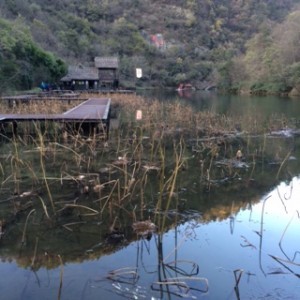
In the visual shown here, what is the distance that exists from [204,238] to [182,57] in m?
73.7

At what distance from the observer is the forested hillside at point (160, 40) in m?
33.3

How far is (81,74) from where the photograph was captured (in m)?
41.2

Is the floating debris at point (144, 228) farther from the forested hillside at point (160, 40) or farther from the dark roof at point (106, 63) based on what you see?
the dark roof at point (106, 63)

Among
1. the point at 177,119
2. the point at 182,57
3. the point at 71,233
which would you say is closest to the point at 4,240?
the point at 71,233

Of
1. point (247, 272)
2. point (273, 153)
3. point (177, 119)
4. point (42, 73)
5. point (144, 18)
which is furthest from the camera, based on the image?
point (144, 18)

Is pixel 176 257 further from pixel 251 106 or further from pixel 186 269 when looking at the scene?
pixel 251 106

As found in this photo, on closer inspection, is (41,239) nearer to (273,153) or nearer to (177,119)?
(273,153)

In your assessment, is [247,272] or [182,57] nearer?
[247,272]

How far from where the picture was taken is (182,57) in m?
76.7

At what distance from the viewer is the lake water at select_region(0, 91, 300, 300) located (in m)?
4.11

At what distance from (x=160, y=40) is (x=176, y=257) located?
3243 inches

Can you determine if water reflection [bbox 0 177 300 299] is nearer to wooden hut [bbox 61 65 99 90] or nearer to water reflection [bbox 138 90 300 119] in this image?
water reflection [bbox 138 90 300 119]

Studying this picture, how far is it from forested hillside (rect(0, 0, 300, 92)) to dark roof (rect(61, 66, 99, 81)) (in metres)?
1.43

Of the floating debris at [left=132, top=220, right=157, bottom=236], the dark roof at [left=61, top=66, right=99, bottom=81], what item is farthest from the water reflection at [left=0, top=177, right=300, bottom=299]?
the dark roof at [left=61, top=66, right=99, bottom=81]
